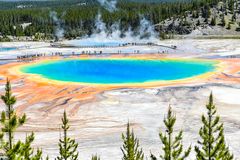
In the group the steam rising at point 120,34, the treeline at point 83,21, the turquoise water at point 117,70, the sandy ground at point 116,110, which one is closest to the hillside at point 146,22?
the treeline at point 83,21

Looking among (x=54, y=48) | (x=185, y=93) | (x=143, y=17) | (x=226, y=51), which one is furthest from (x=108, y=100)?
(x=143, y=17)

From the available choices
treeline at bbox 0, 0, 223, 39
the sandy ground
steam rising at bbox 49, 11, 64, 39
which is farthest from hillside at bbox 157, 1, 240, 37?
the sandy ground

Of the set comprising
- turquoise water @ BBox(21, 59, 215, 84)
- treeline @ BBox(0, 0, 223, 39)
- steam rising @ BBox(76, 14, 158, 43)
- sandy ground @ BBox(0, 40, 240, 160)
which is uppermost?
treeline @ BBox(0, 0, 223, 39)

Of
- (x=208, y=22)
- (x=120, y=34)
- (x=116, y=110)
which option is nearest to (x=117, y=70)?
(x=116, y=110)

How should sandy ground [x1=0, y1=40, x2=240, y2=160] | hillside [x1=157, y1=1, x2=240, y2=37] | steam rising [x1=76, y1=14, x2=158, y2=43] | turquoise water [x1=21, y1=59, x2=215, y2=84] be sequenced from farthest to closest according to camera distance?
1. steam rising [x1=76, y1=14, x2=158, y2=43]
2. hillside [x1=157, y1=1, x2=240, y2=37]
3. turquoise water [x1=21, y1=59, x2=215, y2=84]
4. sandy ground [x1=0, y1=40, x2=240, y2=160]

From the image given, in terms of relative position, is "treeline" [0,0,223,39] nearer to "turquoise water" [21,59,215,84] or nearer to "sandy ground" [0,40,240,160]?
"turquoise water" [21,59,215,84]
